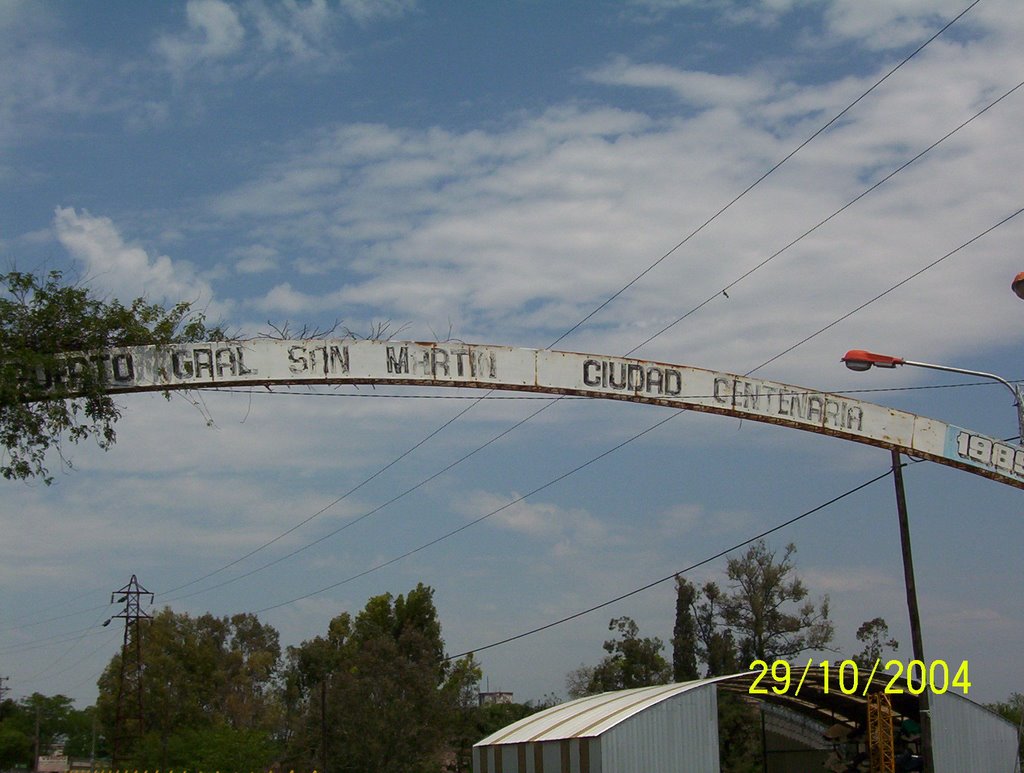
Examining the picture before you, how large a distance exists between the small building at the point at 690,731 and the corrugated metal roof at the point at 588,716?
49 millimetres

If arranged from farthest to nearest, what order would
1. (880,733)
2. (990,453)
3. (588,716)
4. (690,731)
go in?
(588,716) < (880,733) < (690,731) < (990,453)

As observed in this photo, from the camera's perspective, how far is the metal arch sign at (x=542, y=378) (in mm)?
17125

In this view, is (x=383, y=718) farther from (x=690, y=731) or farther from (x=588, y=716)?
(x=690, y=731)

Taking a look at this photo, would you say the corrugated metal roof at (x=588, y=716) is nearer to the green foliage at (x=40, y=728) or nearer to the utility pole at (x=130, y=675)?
the utility pole at (x=130, y=675)

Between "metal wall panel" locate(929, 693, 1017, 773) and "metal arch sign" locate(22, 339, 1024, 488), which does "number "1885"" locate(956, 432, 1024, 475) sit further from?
"metal wall panel" locate(929, 693, 1017, 773)

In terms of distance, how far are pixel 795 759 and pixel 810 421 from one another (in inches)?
804

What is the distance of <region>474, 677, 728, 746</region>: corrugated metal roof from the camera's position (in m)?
26.3

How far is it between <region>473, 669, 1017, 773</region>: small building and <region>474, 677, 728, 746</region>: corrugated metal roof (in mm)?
49

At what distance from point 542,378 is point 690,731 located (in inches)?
482

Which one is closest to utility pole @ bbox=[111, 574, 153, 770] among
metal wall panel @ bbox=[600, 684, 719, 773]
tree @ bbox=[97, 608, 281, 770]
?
tree @ bbox=[97, 608, 281, 770]

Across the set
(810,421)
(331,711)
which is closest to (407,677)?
(331,711)

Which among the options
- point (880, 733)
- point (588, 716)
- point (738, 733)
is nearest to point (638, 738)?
point (588, 716)

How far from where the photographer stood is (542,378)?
60.1 feet

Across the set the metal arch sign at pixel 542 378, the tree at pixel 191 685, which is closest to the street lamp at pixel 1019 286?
the metal arch sign at pixel 542 378
